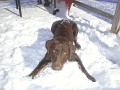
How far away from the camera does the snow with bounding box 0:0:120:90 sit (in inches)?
145

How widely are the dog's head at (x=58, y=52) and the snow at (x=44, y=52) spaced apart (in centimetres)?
39

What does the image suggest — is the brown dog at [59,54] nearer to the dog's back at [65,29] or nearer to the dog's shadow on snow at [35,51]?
the dog's shadow on snow at [35,51]

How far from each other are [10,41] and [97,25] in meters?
2.48

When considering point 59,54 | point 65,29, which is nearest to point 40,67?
point 59,54

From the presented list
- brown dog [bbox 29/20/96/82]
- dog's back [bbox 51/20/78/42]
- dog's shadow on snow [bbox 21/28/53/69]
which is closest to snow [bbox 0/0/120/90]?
dog's shadow on snow [bbox 21/28/53/69]

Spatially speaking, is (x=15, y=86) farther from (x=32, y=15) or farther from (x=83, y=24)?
(x=32, y=15)

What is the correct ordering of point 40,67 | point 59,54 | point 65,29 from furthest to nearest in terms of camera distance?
point 65,29 → point 40,67 → point 59,54

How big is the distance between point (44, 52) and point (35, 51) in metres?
0.20

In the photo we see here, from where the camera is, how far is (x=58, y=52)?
3.52 metres

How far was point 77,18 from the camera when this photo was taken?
7023 millimetres

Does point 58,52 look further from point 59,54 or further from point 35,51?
point 35,51

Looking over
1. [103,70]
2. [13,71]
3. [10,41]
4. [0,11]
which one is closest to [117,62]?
[103,70]

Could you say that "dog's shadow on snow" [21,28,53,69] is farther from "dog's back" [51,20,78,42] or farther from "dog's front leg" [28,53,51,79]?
"dog's back" [51,20,78,42]

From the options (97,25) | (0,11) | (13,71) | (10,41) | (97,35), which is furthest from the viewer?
(0,11)
